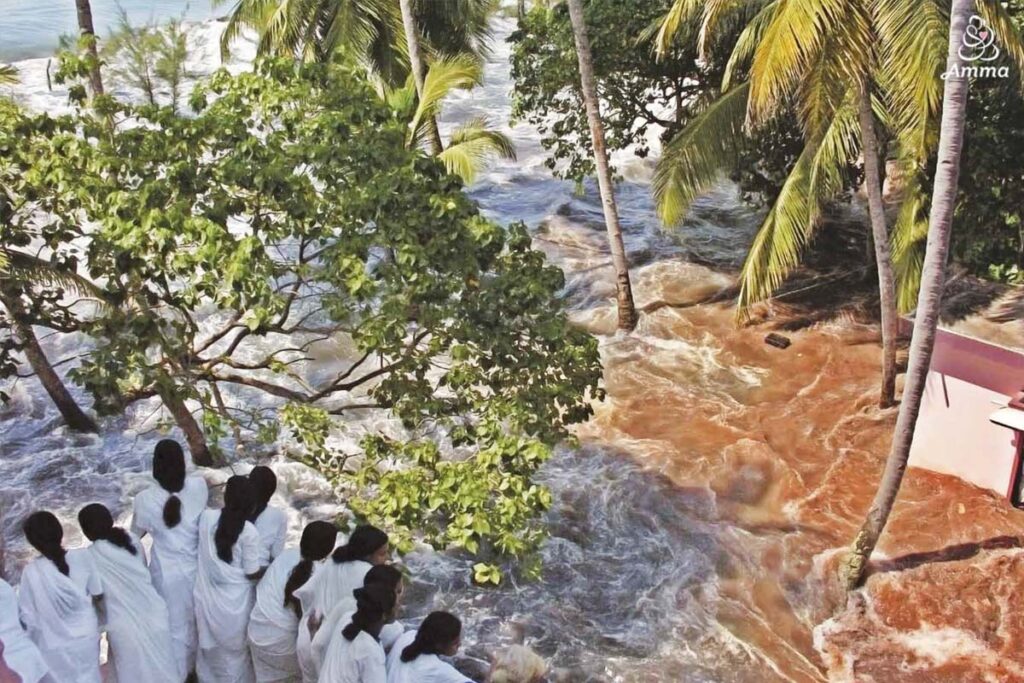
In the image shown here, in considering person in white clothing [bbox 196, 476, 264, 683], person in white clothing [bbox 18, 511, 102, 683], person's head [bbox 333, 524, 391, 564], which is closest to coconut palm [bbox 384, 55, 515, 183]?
person in white clothing [bbox 196, 476, 264, 683]

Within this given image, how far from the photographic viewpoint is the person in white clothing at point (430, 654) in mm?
5359

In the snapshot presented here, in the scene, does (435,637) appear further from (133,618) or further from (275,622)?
(133,618)

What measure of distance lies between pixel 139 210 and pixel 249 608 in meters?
3.01

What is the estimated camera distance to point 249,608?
639 centimetres

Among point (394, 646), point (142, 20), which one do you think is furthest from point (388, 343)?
point (142, 20)

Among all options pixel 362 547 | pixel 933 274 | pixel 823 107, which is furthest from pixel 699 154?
pixel 362 547

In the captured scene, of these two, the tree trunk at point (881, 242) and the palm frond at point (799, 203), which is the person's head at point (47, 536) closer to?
the tree trunk at point (881, 242)

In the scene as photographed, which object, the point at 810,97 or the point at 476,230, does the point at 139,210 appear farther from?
the point at 810,97

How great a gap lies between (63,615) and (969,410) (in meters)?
8.20

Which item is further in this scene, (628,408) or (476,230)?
(628,408)

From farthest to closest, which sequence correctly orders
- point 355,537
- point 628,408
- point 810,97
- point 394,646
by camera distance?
A: point 628,408 < point 810,97 < point 355,537 < point 394,646

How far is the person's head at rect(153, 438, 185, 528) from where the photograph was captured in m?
6.36

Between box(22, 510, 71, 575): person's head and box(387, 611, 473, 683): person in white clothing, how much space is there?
80.2 inches

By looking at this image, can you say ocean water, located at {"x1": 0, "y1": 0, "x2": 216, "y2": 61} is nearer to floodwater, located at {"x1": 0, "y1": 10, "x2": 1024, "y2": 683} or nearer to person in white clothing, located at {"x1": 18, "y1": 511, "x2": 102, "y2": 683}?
floodwater, located at {"x1": 0, "y1": 10, "x2": 1024, "y2": 683}
